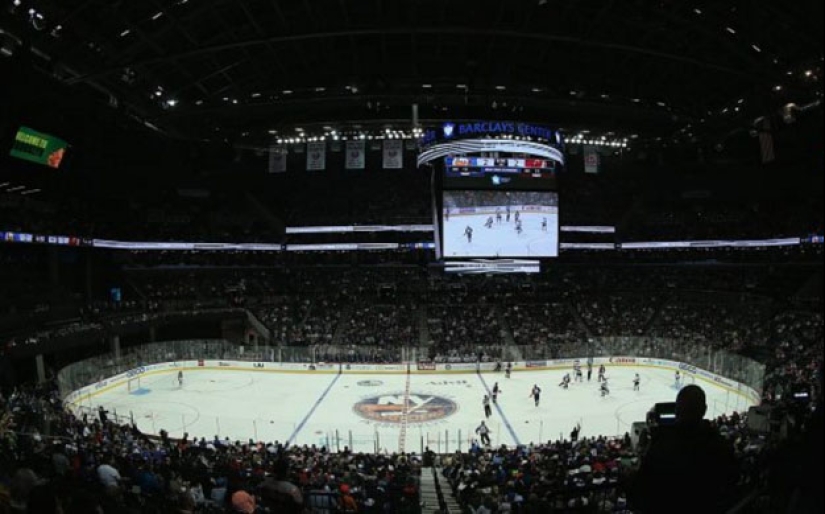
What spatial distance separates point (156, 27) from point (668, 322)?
120 ft

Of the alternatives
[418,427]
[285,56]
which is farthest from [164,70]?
[418,427]

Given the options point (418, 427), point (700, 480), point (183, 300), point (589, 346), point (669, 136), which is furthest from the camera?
point (183, 300)

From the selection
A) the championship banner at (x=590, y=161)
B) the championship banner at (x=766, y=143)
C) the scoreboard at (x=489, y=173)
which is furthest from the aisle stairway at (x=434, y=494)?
the championship banner at (x=590, y=161)

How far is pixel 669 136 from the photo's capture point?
41.0 metres

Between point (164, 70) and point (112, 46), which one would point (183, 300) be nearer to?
point (164, 70)

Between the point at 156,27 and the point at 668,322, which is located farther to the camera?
the point at 668,322

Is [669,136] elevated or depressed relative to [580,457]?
elevated

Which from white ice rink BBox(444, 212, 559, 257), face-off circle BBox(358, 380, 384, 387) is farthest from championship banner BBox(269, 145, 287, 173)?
white ice rink BBox(444, 212, 559, 257)

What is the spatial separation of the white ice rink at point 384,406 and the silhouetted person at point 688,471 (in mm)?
17015

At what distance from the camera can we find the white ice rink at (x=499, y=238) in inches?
1075

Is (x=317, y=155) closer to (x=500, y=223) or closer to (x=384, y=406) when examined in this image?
(x=500, y=223)

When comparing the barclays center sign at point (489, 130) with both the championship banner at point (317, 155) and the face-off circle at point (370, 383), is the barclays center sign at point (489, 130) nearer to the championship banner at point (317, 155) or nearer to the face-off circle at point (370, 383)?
the face-off circle at point (370, 383)

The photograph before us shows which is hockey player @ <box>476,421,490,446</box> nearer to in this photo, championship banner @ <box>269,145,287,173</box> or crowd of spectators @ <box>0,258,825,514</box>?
crowd of spectators @ <box>0,258,825,514</box>

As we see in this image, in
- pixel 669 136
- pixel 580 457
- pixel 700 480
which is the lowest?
pixel 580 457
